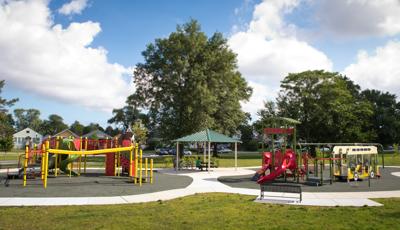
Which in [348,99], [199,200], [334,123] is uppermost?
[348,99]

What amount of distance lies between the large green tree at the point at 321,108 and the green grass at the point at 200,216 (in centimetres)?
3770

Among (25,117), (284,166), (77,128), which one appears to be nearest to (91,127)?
(77,128)

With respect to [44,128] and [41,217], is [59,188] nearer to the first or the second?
[41,217]

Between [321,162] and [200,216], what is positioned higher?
[321,162]

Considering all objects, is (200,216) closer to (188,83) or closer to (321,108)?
(188,83)

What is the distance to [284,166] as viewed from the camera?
18.9 meters

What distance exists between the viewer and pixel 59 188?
50.3 ft

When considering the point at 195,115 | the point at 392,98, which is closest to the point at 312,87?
the point at 195,115

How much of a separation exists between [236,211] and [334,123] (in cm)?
4158

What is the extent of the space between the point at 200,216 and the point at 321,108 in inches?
1635

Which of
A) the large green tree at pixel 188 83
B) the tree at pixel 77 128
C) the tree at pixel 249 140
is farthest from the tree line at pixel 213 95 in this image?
the tree at pixel 77 128

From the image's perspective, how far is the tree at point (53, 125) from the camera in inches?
5792

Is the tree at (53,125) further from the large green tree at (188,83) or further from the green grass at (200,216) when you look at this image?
the green grass at (200,216)

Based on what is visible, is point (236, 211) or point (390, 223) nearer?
point (390, 223)
